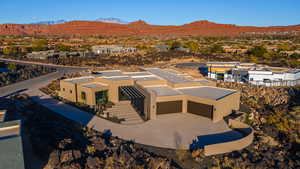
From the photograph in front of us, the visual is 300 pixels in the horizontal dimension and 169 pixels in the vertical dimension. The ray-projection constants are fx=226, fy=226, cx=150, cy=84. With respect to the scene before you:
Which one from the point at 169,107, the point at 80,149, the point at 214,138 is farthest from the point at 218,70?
the point at 80,149

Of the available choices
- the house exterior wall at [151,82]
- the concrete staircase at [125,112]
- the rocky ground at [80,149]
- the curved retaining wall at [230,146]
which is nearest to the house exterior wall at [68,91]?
A: the concrete staircase at [125,112]

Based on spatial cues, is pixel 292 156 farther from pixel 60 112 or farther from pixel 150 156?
pixel 60 112

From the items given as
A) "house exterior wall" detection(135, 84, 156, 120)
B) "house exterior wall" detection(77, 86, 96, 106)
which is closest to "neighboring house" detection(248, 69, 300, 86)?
"house exterior wall" detection(135, 84, 156, 120)

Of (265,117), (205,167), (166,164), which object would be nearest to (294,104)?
(265,117)

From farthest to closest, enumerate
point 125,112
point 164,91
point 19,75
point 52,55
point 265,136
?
point 52,55 < point 19,75 < point 164,91 < point 125,112 < point 265,136

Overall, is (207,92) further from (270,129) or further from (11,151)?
(11,151)

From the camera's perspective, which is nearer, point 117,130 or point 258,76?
point 117,130

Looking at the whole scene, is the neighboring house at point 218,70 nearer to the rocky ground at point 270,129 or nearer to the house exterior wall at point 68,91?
the rocky ground at point 270,129
